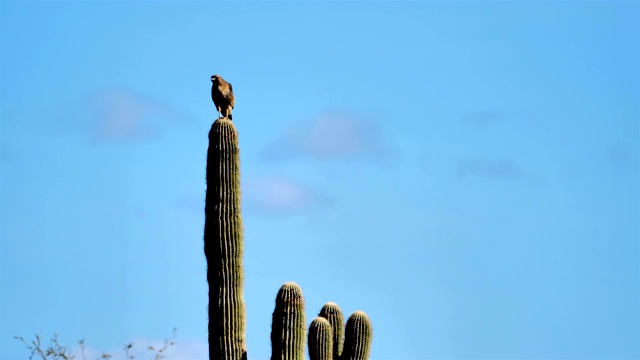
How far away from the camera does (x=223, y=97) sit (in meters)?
18.3

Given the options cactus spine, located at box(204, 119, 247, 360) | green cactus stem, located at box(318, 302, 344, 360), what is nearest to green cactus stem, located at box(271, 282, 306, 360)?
cactus spine, located at box(204, 119, 247, 360)

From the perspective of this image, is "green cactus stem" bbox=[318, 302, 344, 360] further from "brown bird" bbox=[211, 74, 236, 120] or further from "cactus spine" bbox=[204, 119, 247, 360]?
"brown bird" bbox=[211, 74, 236, 120]

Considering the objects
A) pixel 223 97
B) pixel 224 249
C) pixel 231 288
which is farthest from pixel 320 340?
pixel 223 97

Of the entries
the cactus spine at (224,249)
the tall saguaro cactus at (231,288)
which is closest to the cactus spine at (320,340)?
the tall saguaro cactus at (231,288)

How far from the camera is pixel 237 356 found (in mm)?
16828

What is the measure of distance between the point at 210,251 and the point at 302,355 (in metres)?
1.69

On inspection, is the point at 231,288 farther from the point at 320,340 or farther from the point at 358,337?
the point at 358,337

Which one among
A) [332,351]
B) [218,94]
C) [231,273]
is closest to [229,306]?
[231,273]

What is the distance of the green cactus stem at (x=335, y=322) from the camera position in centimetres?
1794

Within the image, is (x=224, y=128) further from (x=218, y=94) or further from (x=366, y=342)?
(x=366, y=342)

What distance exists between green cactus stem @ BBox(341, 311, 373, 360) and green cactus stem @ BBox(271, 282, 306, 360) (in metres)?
1.07

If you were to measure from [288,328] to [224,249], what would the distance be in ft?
4.03

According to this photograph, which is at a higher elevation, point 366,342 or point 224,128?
point 224,128

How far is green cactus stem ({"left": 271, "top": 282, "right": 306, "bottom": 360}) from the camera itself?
1677cm
